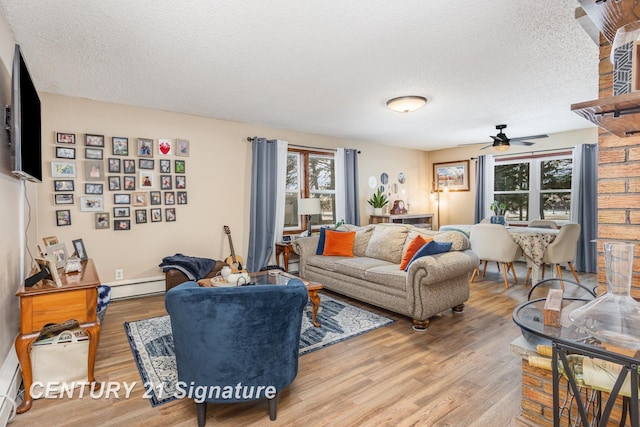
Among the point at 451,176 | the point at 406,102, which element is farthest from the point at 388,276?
the point at 451,176

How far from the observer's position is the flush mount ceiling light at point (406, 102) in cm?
362

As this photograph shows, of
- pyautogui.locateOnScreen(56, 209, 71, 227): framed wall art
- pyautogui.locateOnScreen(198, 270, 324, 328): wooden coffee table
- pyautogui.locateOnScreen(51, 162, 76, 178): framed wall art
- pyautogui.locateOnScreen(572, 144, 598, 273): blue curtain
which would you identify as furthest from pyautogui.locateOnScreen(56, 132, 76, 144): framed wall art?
pyautogui.locateOnScreen(572, 144, 598, 273): blue curtain

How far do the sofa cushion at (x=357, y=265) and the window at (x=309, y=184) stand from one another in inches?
70.0

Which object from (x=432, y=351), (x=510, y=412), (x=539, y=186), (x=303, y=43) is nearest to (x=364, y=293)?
(x=432, y=351)

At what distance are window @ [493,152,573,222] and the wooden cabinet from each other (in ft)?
4.57

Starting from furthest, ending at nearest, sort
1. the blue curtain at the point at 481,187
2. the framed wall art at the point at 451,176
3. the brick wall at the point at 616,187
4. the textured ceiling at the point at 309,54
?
1. the framed wall art at the point at 451,176
2. the blue curtain at the point at 481,187
3. the textured ceiling at the point at 309,54
4. the brick wall at the point at 616,187

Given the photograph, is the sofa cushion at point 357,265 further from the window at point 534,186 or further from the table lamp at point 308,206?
the window at point 534,186

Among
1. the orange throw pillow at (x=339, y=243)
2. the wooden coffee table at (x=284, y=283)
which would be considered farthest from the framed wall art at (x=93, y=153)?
the orange throw pillow at (x=339, y=243)

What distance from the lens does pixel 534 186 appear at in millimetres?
6242

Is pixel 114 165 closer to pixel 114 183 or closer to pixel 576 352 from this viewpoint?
pixel 114 183

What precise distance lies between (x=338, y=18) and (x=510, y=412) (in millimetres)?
2530

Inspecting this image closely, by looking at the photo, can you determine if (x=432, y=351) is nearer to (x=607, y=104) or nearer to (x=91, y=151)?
(x=607, y=104)

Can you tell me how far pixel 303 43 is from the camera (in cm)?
245

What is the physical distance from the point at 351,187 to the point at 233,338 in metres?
4.70
